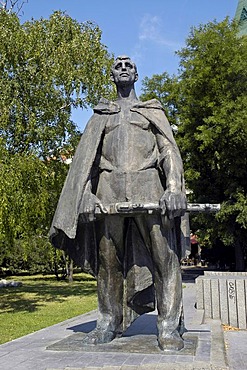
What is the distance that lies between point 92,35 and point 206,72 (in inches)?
193

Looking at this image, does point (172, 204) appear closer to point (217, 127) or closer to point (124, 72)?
point (124, 72)

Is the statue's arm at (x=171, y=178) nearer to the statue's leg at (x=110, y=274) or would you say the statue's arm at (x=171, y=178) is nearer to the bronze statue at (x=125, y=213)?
the bronze statue at (x=125, y=213)

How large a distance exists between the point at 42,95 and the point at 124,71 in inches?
452

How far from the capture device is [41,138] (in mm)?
16250

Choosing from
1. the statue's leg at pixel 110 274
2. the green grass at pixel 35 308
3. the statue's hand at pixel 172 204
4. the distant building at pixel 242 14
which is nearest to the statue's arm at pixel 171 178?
the statue's hand at pixel 172 204

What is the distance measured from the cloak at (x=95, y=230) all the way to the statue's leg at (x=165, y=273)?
0.42 ft

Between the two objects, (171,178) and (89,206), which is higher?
(171,178)

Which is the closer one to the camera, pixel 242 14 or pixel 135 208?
pixel 135 208

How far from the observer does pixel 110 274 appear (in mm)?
5164

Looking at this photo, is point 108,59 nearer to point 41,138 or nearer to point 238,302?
point 41,138

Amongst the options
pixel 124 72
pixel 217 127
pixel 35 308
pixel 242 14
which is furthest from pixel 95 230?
pixel 242 14

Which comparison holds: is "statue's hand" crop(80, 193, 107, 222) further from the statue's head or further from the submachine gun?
the statue's head

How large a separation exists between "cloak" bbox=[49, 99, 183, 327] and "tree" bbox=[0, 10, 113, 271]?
840 centimetres

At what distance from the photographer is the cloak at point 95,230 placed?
200 inches
